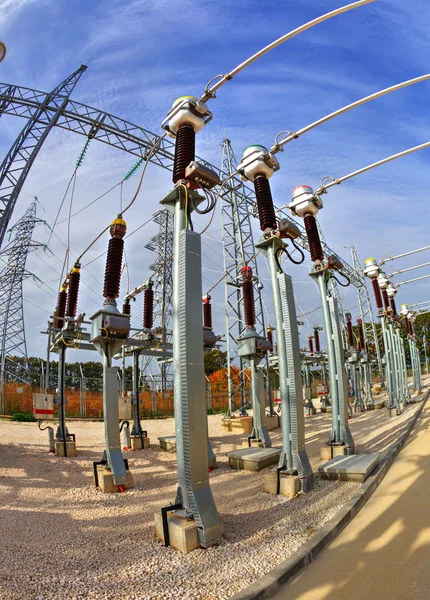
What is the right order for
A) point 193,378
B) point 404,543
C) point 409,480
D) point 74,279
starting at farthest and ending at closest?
point 74,279, point 409,480, point 193,378, point 404,543

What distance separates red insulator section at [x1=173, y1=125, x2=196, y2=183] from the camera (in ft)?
16.8

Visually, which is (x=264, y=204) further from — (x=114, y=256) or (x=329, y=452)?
(x=329, y=452)

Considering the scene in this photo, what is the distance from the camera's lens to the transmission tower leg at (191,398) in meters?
3.94

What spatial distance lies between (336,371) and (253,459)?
273 centimetres

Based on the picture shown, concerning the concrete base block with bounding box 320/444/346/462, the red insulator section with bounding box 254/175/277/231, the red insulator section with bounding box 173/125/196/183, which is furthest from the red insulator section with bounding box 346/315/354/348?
the red insulator section with bounding box 173/125/196/183

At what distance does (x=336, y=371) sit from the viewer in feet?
27.9

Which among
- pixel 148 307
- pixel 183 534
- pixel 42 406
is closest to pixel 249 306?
pixel 148 307

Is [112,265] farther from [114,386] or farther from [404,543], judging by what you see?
[404,543]

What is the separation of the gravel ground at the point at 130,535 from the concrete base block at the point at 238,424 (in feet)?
24.6

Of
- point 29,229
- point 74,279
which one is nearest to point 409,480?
point 74,279

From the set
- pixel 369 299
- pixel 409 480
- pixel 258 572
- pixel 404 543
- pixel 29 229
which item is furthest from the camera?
pixel 369 299

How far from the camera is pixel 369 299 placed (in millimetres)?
34031

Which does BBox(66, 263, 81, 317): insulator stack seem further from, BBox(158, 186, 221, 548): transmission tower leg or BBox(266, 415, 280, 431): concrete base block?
BBox(266, 415, 280, 431): concrete base block

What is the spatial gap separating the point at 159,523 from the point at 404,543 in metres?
2.57
